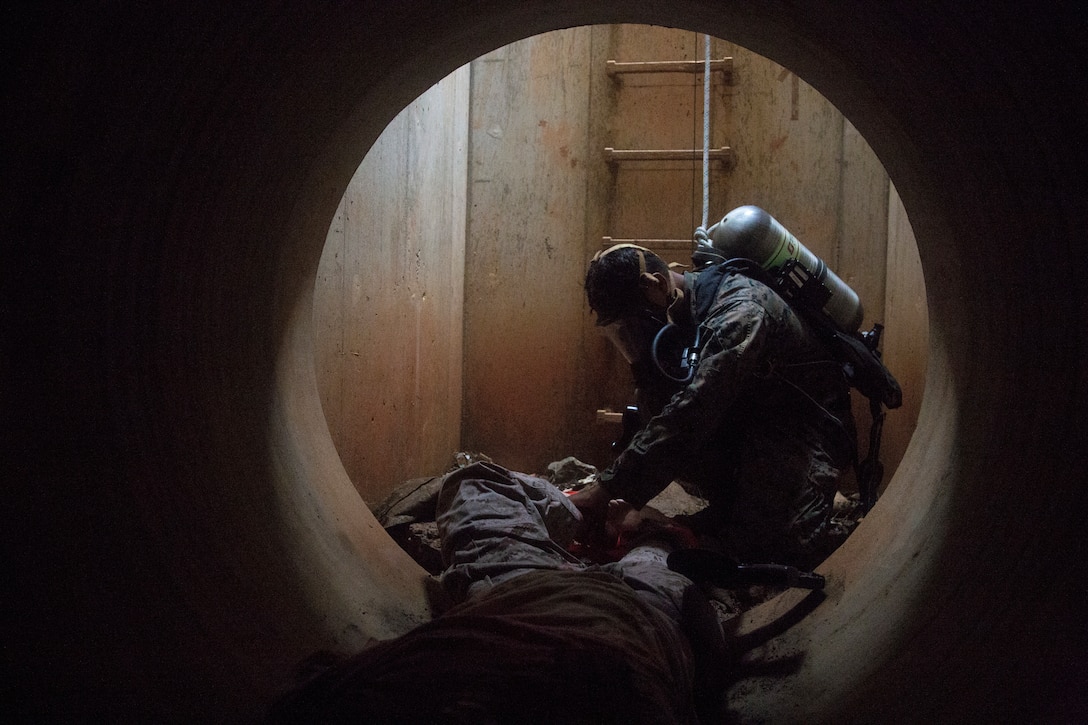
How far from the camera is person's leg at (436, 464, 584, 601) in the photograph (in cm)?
210

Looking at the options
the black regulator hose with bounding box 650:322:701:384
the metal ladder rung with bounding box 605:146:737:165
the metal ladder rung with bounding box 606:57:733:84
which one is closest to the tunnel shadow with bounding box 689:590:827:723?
the black regulator hose with bounding box 650:322:701:384

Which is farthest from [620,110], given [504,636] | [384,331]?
[504,636]

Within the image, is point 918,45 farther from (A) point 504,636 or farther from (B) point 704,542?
(B) point 704,542

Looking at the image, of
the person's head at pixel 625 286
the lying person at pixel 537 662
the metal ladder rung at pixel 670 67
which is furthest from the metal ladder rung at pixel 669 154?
the lying person at pixel 537 662

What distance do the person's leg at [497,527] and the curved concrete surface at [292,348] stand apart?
26 cm

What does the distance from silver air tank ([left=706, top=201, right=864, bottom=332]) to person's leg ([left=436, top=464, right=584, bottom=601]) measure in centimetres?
159

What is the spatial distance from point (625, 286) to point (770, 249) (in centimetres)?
84

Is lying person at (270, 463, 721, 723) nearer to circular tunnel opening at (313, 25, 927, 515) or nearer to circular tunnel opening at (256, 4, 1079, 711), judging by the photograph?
circular tunnel opening at (256, 4, 1079, 711)

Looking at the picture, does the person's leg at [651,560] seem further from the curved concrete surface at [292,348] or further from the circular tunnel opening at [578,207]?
the circular tunnel opening at [578,207]

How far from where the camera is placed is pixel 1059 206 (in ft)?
4.21

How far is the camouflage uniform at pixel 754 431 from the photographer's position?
2736mm

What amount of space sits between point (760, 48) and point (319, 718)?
2.18m

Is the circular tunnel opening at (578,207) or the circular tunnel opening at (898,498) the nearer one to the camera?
the circular tunnel opening at (898,498)

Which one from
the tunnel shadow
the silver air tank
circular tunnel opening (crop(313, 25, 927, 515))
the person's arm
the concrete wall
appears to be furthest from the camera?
circular tunnel opening (crop(313, 25, 927, 515))
